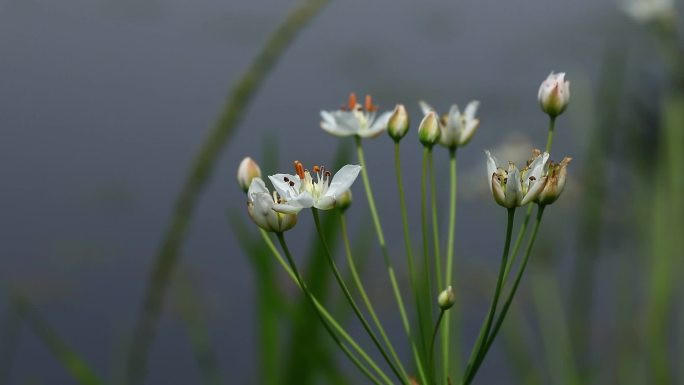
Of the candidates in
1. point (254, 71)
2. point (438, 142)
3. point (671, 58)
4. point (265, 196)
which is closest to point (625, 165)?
point (671, 58)

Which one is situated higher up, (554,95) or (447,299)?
(554,95)

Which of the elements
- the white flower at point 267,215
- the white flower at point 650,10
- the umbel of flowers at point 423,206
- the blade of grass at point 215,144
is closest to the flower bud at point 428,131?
the umbel of flowers at point 423,206

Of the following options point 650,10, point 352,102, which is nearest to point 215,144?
point 352,102

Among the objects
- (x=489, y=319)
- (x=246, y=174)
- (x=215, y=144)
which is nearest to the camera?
(x=489, y=319)

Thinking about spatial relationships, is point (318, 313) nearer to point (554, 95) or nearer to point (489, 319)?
point (489, 319)

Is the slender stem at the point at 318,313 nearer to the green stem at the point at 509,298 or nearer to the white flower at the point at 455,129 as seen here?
the green stem at the point at 509,298

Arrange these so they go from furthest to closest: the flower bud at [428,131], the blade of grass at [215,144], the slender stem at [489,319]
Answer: the blade of grass at [215,144] → the flower bud at [428,131] → the slender stem at [489,319]

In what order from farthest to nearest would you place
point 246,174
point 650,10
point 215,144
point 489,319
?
1. point 650,10
2. point 215,144
3. point 246,174
4. point 489,319
